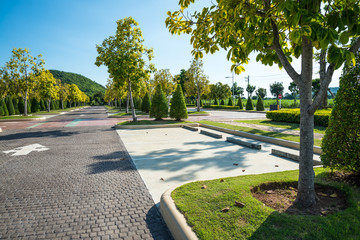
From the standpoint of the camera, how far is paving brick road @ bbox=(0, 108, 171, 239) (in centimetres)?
307

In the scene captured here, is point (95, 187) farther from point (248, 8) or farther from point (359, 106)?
point (359, 106)

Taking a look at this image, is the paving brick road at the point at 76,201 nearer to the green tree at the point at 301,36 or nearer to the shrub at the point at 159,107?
the green tree at the point at 301,36

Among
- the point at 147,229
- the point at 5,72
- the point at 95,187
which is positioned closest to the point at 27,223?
the point at 95,187

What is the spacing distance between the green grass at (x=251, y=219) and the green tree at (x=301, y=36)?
568mm

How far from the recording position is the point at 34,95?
42594mm

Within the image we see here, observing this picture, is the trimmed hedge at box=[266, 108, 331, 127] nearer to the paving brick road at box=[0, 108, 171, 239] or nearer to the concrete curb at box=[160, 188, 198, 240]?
the paving brick road at box=[0, 108, 171, 239]

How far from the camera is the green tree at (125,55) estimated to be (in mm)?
16609

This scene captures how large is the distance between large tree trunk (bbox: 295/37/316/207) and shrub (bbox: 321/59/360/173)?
3.52 feet

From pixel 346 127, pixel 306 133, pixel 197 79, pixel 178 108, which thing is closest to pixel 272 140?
pixel 346 127

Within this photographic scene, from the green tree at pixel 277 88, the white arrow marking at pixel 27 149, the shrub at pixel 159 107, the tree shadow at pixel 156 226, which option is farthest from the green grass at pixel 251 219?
the green tree at pixel 277 88

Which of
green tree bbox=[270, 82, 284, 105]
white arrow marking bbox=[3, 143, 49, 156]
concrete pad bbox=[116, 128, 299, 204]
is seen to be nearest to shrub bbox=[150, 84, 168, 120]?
concrete pad bbox=[116, 128, 299, 204]

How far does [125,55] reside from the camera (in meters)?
16.8

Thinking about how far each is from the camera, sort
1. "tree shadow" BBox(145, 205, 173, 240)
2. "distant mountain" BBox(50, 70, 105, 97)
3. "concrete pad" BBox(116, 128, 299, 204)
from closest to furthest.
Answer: "tree shadow" BBox(145, 205, 173, 240) < "concrete pad" BBox(116, 128, 299, 204) < "distant mountain" BBox(50, 70, 105, 97)

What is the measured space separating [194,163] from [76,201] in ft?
10.8
